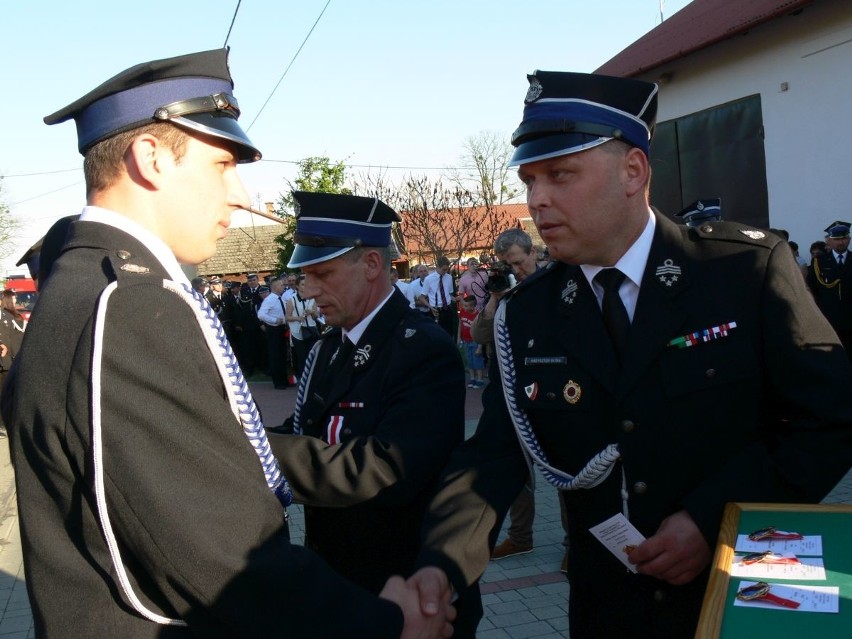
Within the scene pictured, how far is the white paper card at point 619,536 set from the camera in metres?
2.22

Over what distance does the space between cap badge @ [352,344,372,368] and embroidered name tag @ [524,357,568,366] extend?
2.20 ft

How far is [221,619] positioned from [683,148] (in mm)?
14567

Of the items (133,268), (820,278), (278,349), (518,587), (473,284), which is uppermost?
(133,268)

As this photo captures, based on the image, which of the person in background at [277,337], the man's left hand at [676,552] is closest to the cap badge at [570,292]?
the man's left hand at [676,552]

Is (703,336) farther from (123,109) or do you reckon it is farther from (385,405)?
(123,109)

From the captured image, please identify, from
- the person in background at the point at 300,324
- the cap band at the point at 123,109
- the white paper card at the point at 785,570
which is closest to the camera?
the white paper card at the point at 785,570

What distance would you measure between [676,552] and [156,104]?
158 cm

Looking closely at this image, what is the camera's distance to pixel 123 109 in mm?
1822

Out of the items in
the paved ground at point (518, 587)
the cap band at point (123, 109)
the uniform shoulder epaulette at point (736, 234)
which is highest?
the cap band at point (123, 109)

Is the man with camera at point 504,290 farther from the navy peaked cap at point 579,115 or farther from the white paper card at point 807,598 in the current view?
the white paper card at point 807,598

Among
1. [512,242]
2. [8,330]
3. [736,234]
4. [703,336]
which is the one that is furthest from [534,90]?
[8,330]

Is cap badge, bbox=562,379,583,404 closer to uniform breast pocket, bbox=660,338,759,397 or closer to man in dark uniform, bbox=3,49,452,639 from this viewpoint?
uniform breast pocket, bbox=660,338,759,397

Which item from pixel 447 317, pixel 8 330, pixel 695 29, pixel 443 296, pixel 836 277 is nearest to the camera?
pixel 836 277

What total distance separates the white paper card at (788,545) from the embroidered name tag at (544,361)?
73cm
